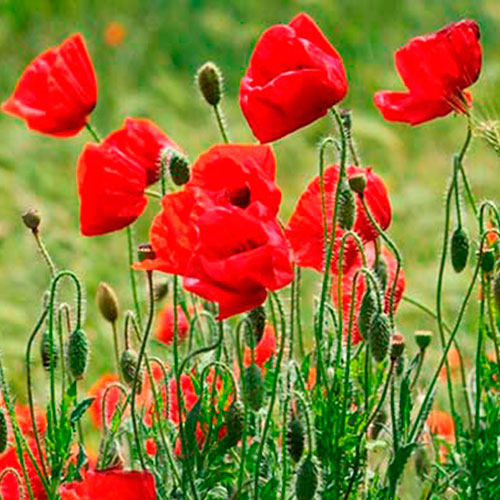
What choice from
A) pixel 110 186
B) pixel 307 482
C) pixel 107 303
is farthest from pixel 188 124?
pixel 307 482

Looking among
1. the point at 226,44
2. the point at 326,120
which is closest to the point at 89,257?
the point at 326,120

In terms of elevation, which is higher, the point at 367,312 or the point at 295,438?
the point at 367,312

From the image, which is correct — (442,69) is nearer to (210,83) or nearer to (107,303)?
(210,83)

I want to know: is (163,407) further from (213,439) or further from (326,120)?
(326,120)

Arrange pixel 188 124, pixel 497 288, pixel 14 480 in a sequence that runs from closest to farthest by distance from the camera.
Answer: pixel 497 288 → pixel 14 480 → pixel 188 124

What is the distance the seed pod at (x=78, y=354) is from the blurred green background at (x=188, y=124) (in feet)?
4.51

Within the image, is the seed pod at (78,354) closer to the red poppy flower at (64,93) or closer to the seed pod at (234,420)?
the seed pod at (234,420)

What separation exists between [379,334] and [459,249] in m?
0.19

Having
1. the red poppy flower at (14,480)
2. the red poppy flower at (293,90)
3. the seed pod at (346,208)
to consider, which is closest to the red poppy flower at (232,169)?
the red poppy flower at (293,90)

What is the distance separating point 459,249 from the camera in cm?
165

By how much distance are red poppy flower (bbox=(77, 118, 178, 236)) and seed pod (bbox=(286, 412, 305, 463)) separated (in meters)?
Result: 0.28

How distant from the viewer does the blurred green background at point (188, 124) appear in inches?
139

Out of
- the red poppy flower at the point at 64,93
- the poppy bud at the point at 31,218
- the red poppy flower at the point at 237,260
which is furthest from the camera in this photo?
the red poppy flower at the point at 64,93

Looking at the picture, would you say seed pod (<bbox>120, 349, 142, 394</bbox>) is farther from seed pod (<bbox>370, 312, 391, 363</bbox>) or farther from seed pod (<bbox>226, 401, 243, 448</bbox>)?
seed pod (<bbox>370, 312, 391, 363</bbox>)
